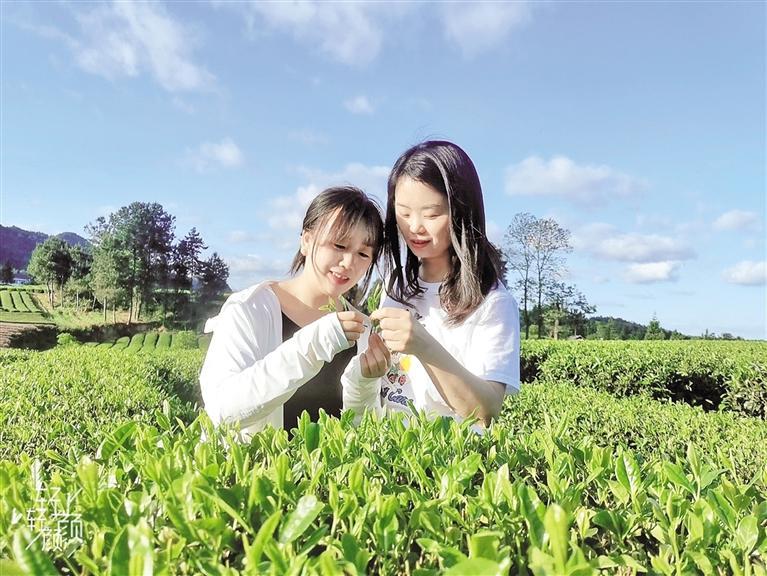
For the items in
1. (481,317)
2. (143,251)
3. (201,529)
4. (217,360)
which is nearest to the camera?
(201,529)

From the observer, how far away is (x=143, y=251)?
121ft

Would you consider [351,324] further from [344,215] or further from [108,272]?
[108,272]

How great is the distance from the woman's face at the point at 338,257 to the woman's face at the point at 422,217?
0.22 meters

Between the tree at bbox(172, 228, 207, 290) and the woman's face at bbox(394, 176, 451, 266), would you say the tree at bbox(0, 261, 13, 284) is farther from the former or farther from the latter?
the woman's face at bbox(394, 176, 451, 266)

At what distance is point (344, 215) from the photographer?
2441 mm

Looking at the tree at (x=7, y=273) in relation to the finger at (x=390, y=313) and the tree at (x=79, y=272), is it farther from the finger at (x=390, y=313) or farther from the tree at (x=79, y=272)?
the finger at (x=390, y=313)

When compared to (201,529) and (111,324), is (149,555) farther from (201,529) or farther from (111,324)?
(111,324)

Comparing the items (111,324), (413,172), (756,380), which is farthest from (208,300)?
(413,172)

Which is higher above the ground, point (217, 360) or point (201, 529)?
point (217, 360)

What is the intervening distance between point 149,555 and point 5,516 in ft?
1.46

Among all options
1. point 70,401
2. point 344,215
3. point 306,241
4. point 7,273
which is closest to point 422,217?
point 344,215

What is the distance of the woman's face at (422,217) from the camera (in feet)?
8.45

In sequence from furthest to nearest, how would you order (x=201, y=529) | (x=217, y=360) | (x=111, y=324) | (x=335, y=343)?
1. (x=111, y=324)
2. (x=217, y=360)
3. (x=335, y=343)
4. (x=201, y=529)

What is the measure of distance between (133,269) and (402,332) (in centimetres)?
3682
